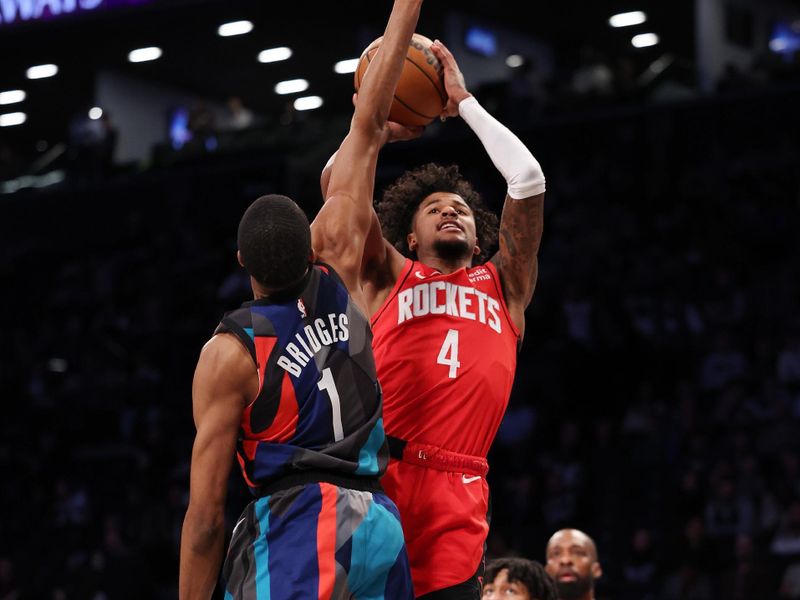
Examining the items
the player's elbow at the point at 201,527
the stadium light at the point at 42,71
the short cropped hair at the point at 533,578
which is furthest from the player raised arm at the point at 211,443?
the stadium light at the point at 42,71

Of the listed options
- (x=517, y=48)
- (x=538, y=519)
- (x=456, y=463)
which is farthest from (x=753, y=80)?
(x=456, y=463)

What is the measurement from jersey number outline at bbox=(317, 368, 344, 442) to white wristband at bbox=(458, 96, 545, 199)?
127cm

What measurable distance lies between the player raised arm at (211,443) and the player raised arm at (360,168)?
0.55 meters

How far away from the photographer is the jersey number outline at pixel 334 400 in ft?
12.4

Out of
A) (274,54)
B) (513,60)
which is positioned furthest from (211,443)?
(274,54)

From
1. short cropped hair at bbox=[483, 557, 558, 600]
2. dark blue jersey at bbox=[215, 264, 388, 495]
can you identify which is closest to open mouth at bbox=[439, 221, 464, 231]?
dark blue jersey at bbox=[215, 264, 388, 495]

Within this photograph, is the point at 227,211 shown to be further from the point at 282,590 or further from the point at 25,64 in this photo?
the point at 282,590

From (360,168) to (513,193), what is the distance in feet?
2.50

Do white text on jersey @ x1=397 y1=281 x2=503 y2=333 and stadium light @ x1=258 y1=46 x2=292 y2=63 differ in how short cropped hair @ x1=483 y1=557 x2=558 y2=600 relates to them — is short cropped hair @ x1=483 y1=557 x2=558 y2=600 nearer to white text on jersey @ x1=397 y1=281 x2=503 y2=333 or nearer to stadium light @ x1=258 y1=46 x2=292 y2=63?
white text on jersey @ x1=397 y1=281 x2=503 y2=333

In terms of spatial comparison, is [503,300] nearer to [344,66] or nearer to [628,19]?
[628,19]

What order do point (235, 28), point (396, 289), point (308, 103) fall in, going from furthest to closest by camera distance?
1. point (308, 103)
2. point (235, 28)
3. point (396, 289)

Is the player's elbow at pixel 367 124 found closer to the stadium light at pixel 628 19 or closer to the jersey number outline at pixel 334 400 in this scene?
the jersey number outline at pixel 334 400

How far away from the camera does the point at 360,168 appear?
421 centimetres

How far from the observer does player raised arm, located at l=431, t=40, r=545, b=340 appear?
4.71 m
